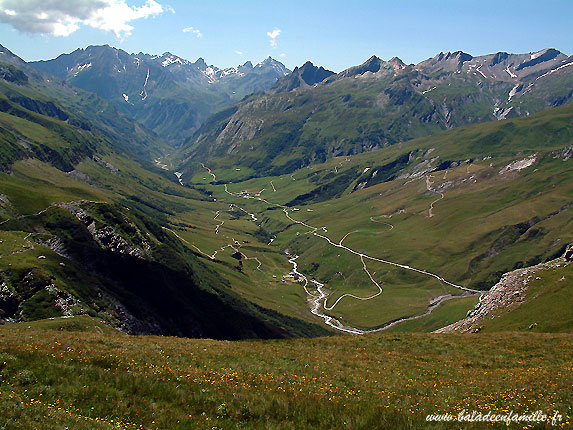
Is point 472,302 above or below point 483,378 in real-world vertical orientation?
below

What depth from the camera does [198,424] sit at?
2005cm

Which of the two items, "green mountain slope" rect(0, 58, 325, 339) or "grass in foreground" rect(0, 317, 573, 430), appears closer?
"grass in foreground" rect(0, 317, 573, 430)

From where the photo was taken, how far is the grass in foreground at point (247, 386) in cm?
2036

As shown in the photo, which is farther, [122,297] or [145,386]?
[122,297]

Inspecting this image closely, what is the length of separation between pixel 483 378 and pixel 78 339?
116ft

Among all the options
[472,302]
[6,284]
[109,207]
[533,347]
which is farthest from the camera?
[472,302]

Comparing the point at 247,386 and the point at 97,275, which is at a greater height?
the point at 247,386

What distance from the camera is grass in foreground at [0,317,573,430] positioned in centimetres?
2036

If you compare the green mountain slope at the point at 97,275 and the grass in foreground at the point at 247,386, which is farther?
the green mountain slope at the point at 97,275

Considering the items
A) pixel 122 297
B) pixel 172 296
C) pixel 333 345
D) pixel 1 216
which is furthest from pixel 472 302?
pixel 1 216

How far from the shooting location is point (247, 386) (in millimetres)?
25656

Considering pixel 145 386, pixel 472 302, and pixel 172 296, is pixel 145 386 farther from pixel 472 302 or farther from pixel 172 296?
pixel 472 302

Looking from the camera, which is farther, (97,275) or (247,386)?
(97,275)

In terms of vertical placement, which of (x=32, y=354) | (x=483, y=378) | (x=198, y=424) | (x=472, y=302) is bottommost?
(x=472, y=302)
